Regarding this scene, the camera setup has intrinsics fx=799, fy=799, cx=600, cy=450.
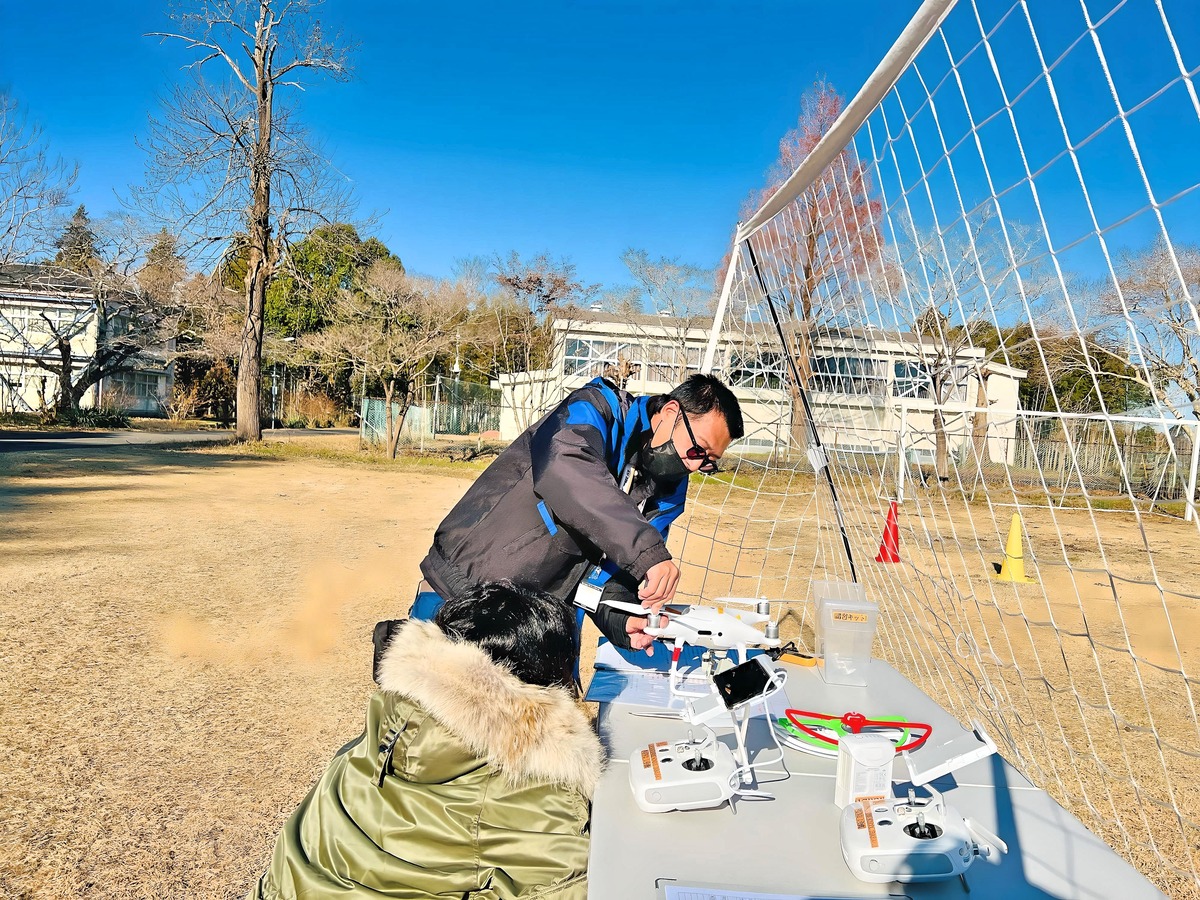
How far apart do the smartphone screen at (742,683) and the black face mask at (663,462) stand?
29.8 inches

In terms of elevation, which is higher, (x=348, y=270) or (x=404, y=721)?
(x=348, y=270)

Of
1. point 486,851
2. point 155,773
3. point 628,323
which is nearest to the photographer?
point 486,851

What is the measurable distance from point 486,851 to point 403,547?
253 inches

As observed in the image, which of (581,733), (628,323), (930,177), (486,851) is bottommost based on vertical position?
(486,851)

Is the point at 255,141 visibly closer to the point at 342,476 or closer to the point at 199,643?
the point at 342,476

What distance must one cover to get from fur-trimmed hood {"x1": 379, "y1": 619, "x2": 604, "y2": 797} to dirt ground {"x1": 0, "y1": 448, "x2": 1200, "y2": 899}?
127cm

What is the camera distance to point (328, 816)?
1.51 meters

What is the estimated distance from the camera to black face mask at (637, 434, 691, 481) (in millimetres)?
2217

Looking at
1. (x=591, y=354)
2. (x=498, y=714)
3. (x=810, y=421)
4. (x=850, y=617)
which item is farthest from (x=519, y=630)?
(x=591, y=354)

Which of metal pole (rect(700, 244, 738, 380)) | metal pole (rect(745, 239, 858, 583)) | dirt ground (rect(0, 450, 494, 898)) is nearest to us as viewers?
dirt ground (rect(0, 450, 494, 898))

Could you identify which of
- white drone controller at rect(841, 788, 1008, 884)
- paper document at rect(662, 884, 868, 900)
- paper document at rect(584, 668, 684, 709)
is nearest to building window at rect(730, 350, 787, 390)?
paper document at rect(584, 668, 684, 709)

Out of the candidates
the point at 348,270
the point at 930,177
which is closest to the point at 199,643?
the point at 930,177

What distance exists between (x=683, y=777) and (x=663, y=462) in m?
1.01

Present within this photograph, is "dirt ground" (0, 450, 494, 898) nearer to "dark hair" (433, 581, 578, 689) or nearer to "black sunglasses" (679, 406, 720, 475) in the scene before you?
"dark hair" (433, 581, 578, 689)
